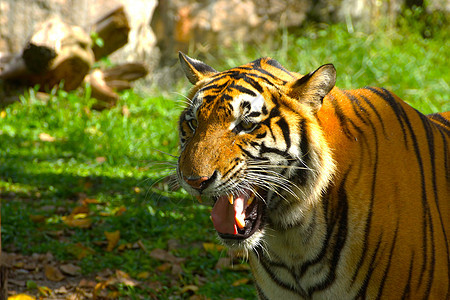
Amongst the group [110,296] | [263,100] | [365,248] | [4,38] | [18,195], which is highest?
[4,38]

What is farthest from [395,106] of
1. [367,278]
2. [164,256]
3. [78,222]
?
[78,222]

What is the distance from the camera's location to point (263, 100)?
2.34 metres

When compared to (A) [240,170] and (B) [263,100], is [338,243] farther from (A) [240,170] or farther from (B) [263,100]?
(B) [263,100]

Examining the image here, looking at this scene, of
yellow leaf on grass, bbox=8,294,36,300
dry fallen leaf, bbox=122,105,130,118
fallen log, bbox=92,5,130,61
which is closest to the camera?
yellow leaf on grass, bbox=8,294,36,300

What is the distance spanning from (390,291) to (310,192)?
525mm

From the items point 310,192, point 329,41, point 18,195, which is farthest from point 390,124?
point 329,41

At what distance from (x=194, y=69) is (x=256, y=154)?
0.66m

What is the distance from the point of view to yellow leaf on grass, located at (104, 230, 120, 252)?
14.0 ft

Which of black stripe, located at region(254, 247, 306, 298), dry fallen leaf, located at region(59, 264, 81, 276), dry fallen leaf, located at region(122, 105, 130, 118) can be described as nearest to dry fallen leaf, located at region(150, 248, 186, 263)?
dry fallen leaf, located at region(59, 264, 81, 276)

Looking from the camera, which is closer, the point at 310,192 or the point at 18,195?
the point at 310,192

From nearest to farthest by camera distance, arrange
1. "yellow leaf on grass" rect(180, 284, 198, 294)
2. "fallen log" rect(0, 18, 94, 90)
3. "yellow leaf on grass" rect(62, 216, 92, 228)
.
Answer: "yellow leaf on grass" rect(180, 284, 198, 294) < "yellow leaf on grass" rect(62, 216, 92, 228) < "fallen log" rect(0, 18, 94, 90)

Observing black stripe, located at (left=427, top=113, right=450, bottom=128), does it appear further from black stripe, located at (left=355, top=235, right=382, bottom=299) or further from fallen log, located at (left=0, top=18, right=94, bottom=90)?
fallen log, located at (left=0, top=18, right=94, bottom=90)

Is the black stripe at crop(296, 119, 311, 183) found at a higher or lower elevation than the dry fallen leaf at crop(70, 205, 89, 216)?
higher

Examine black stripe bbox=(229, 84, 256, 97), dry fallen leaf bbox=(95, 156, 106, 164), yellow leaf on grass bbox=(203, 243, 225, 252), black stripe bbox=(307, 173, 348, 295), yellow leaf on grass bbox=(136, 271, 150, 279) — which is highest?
black stripe bbox=(229, 84, 256, 97)
